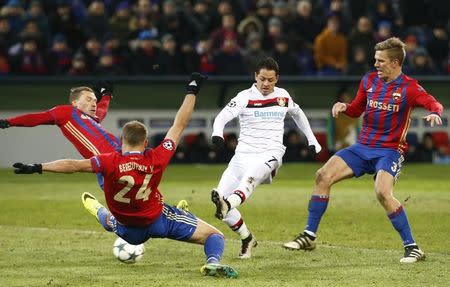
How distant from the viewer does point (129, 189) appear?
29.4 ft

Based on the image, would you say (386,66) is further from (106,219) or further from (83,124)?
(83,124)

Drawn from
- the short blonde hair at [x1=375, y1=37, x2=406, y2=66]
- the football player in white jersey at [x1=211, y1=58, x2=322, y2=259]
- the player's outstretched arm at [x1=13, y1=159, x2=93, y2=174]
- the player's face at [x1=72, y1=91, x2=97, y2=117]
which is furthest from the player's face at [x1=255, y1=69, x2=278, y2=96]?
the player's outstretched arm at [x1=13, y1=159, x2=93, y2=174]

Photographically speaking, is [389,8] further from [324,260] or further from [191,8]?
[324,260]

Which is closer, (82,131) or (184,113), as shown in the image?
(184,113)

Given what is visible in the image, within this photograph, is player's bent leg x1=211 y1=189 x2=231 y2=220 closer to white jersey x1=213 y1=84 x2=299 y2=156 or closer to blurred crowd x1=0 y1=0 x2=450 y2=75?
white jersey x1=213 y1=84 x2=299 y2=156

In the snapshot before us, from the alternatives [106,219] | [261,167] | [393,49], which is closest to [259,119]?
[261,167]

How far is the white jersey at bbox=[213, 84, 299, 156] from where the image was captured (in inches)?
433

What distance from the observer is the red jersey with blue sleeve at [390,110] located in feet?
35.0

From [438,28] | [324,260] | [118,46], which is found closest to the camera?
[324,260]

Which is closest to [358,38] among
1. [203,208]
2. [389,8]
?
[389,8]

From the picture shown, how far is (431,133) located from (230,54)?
14.8 ft

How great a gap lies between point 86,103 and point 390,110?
10.7 ft

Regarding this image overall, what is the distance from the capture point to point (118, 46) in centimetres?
2150

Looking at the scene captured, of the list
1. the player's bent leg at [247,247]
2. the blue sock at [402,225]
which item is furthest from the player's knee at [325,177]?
the player's bent leg at [247,247]
